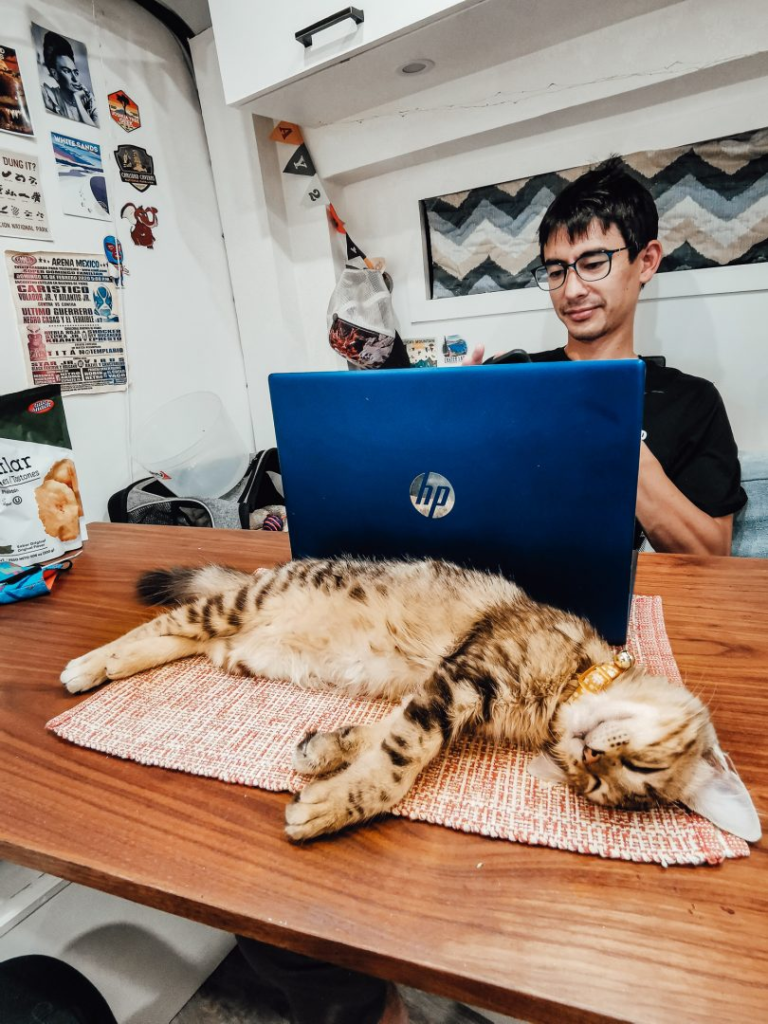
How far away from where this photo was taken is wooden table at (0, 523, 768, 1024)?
1.23ft

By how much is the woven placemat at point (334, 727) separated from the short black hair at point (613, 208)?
3.54 ft

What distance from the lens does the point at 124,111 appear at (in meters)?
2.03

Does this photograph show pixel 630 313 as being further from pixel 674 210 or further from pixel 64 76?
pixel 64 76

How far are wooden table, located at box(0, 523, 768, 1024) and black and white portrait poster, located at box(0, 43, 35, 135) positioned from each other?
1.90 metres

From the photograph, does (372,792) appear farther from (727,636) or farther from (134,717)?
(727,636)

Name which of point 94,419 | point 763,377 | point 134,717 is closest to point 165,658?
point 134,717

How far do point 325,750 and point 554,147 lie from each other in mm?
2141

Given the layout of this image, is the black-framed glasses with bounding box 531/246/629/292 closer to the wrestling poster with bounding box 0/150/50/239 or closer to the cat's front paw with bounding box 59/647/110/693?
the cat's front paw with bounding box 59/647/110/693

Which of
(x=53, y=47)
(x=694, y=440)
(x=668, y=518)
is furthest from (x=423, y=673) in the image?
(x=53, y=47)

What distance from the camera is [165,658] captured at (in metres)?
0.84

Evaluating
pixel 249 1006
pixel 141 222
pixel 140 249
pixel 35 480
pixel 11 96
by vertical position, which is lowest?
pixel 249 1006

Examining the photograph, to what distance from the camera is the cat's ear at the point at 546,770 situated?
579 mm

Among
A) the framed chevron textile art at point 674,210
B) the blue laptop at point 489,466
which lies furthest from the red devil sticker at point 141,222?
the blue laptop at point 489,466

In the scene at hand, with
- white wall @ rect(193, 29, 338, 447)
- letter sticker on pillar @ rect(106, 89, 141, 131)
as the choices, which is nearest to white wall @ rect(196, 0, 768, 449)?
white wall @ rect(193, 29, 338, 447)
